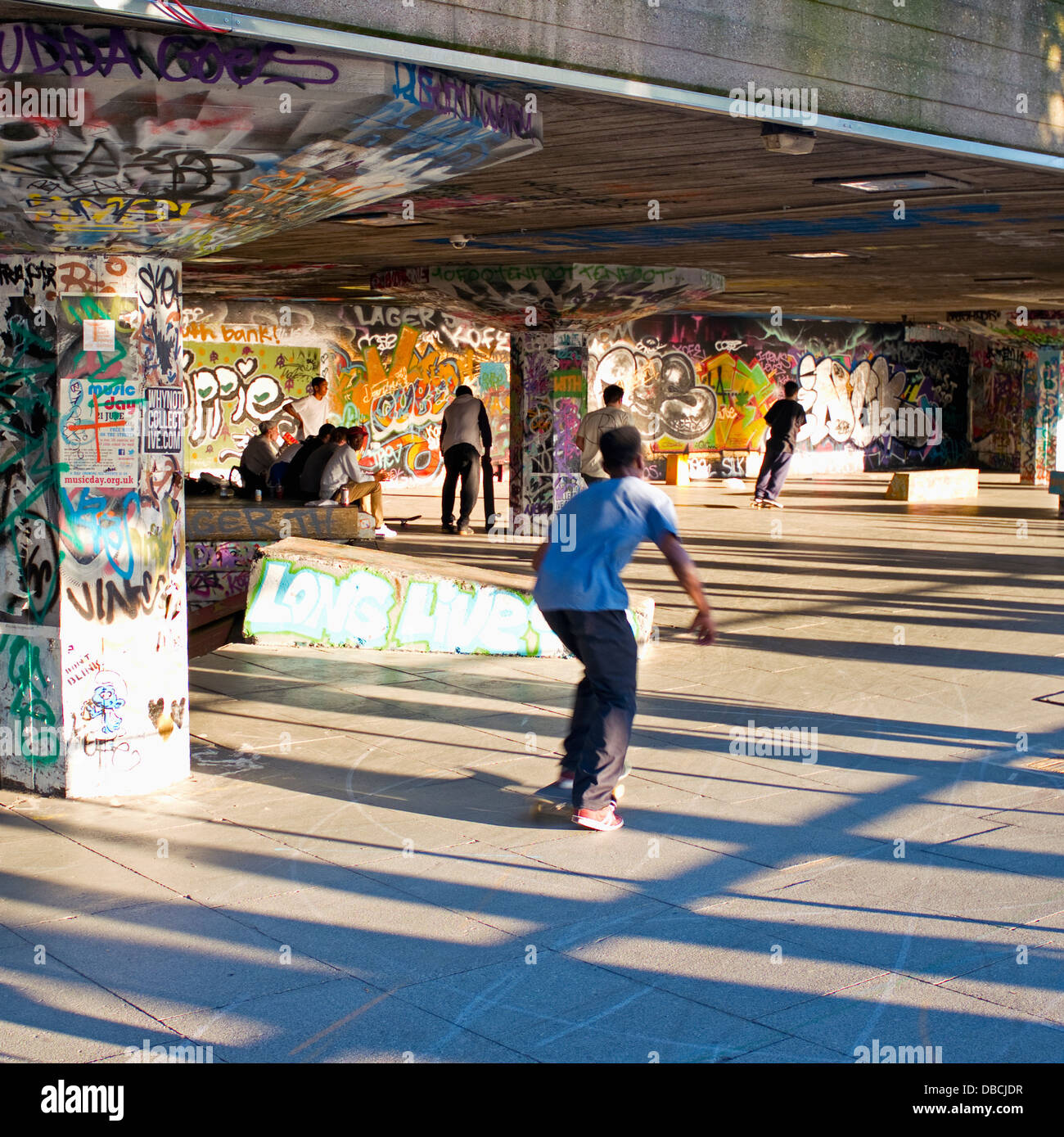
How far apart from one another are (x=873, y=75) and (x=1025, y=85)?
1.90 metres

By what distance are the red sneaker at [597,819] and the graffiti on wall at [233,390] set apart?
20.8 meters

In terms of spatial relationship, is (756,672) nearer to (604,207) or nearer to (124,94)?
(604,207)

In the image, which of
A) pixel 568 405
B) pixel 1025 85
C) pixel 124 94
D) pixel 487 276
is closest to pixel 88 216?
pixel 124 94

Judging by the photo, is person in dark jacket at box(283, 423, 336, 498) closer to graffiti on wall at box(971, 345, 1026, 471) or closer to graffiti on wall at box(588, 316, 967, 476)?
graffiti on wall at box(588, 316, 967, 476)

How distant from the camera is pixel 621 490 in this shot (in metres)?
6.18

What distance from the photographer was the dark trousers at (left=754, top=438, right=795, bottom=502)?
75.7 ft

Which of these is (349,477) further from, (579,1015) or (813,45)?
(579,1015)

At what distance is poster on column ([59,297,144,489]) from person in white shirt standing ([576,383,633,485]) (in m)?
8.26

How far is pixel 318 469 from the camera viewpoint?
14.8m

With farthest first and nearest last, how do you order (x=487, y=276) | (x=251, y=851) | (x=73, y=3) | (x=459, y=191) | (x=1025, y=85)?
1. (x=487, y=276)
2. (x=459, y=191)
3. (x=1025, y=85)
4. (x=251, y=851)
5. (x=73, y=3)

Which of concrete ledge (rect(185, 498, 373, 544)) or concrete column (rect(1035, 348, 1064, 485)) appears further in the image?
concrete column (rect(1035, 348, 1064, 485))
